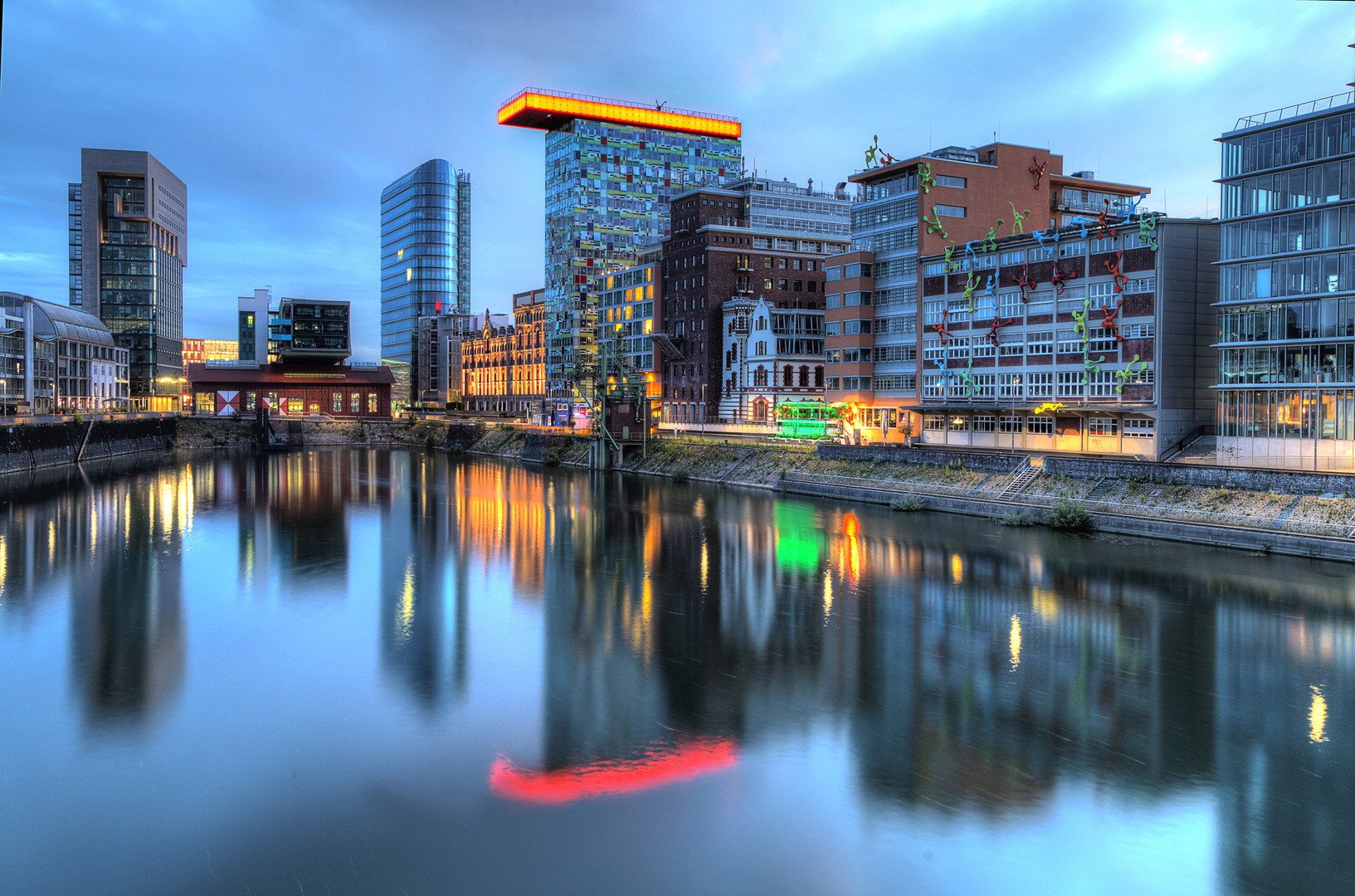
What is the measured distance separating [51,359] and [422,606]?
3830 inches

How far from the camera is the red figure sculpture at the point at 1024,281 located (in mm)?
58000

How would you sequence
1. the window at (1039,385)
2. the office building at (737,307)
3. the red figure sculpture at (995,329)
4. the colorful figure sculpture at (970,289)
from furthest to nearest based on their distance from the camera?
the office building at (737,307)
the colorful figure sculpture at (970,289)
the red figure sculpture at (995,329)
the window at (1039,385)

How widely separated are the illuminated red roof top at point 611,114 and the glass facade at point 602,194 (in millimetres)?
1213

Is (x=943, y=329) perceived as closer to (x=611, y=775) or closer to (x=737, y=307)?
(x=737, y=307)

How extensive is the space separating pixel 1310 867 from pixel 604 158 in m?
136

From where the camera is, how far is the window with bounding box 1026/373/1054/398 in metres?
57.1

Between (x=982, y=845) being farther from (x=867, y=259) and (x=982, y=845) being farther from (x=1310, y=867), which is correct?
(x=867, y=259)

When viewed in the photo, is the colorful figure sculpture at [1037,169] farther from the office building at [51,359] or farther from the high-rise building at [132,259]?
the high-rise building at [132,259]

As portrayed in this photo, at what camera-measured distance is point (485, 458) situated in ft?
334

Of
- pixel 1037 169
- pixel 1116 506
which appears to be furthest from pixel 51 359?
pixel 1116 506

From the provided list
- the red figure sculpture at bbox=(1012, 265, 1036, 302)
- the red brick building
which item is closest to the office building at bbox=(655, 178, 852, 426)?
the red figure sculpture at bbox=(1012, 265, 1036, 302)

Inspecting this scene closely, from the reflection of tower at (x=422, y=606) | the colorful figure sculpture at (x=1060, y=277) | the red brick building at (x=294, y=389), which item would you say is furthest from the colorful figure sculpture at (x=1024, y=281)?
the red brick building at (x=294, y=389)

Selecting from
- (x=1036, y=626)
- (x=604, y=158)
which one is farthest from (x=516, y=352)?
(x=1036, y=626)

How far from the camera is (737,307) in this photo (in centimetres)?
8981
